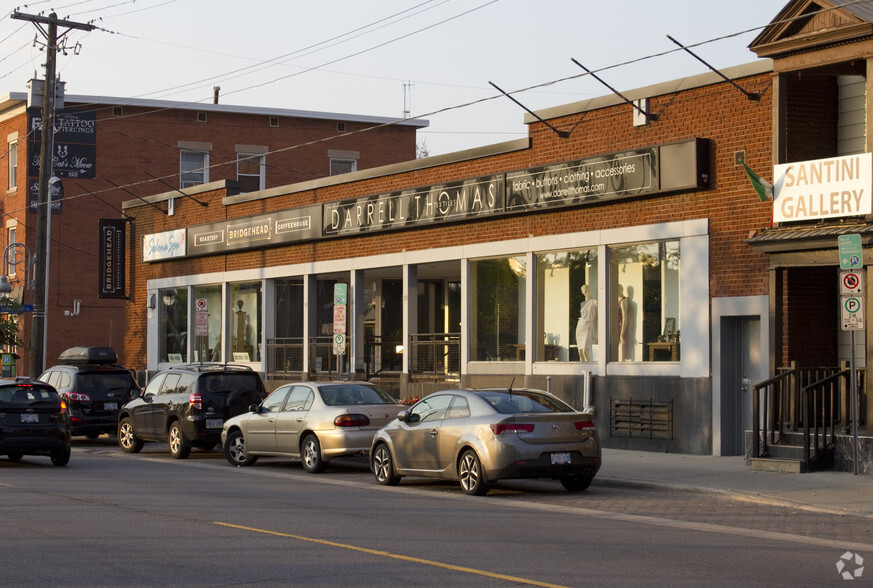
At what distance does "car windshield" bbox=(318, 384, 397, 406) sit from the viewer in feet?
62.7

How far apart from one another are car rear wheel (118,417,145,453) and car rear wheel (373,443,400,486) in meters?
8.46

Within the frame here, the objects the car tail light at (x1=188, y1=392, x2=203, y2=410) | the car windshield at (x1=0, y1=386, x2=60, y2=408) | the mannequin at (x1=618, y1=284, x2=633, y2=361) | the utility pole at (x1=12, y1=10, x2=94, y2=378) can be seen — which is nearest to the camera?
the car windshield at (x1=0, y1=386, x2=60, y2=408)

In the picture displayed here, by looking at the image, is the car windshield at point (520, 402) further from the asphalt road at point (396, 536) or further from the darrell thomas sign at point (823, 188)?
the darrell thomas sign at point (823, 188)

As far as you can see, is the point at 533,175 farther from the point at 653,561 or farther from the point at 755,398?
the point at 653,561

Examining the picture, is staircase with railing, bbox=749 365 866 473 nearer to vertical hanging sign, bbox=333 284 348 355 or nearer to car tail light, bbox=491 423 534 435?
car tail light, bbox=491 423 534 435

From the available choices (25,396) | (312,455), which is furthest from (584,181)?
(25,396)

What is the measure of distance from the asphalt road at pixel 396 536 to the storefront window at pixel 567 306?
5.99 meters

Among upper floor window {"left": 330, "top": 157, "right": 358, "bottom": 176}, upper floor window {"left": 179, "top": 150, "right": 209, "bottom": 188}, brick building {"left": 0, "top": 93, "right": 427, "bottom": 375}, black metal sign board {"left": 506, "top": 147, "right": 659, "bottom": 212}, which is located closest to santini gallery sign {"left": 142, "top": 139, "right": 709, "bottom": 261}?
black metal sign board {"left": 506, "top": 147, "right": 659, "bottom": 212}

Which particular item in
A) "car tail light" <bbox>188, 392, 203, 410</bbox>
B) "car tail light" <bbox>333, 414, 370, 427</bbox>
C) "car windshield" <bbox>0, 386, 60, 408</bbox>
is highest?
"car windshield" <bbox>0, 386, 60, 408</bbox>

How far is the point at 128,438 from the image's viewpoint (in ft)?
79.3

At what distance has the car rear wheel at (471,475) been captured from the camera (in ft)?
50.1

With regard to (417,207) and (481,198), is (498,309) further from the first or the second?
(417,207)

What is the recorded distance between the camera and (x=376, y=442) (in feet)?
57.0

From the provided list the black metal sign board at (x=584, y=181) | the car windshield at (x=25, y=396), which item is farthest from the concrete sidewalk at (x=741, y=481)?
the car windshield at (x=25, y=396)
